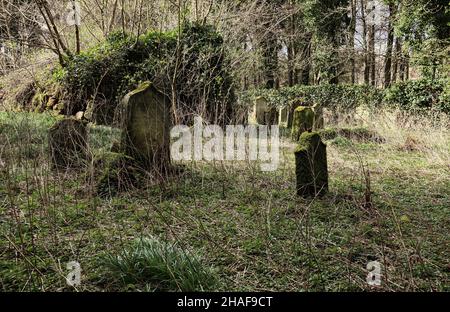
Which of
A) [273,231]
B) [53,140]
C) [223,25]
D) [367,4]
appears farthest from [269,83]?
[273,231]

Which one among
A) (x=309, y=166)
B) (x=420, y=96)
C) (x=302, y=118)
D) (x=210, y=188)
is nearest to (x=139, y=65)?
(x=302, y=118)

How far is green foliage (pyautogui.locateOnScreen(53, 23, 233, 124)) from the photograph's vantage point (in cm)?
939

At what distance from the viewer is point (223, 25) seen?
11.5 m

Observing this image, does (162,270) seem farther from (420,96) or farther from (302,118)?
(420,96)

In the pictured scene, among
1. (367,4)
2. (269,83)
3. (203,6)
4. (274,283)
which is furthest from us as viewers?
(269,83)

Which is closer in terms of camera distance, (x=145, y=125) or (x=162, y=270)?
(x=162, y=270)

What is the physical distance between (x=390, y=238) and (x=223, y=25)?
381 inches

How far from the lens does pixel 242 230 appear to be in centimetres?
341

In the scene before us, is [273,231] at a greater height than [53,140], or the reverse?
[53,140]

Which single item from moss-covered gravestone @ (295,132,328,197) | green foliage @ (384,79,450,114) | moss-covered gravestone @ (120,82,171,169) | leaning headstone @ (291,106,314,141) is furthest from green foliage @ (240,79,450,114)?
moss-covered gravestone @ (120,82,171,169)

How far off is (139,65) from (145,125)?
508cm
